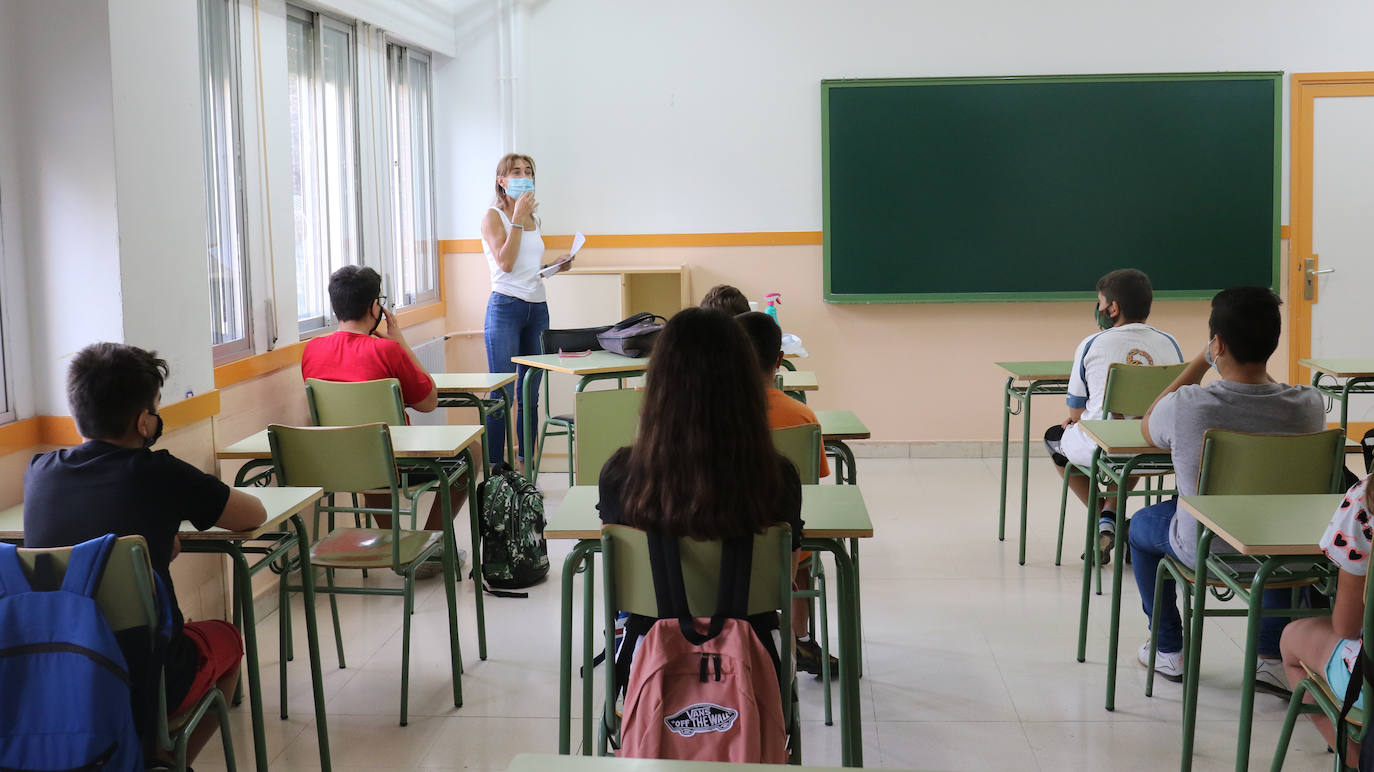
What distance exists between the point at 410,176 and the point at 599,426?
3.33m

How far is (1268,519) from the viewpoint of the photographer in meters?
2.37

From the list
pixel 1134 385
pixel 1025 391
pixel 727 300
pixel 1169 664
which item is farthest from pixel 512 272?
pixel 1169 664

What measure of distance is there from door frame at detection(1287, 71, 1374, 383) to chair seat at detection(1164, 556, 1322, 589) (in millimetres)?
4153

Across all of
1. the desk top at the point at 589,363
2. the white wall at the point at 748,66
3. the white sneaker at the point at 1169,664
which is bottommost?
the white sneaker at the point at 1169,664

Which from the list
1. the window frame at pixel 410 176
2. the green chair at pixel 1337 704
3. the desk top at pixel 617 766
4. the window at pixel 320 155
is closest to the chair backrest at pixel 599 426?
the window at pixel 320 155

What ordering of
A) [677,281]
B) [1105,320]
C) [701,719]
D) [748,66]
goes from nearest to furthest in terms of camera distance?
[701,719]
[1105,320]
[748,66]
[677,281]

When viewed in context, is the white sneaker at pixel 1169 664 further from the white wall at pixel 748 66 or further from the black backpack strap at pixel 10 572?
the white wall at pixel 748 66

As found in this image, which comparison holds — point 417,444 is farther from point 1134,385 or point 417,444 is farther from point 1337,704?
point 1134,385

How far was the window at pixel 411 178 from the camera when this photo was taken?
20.0 feet

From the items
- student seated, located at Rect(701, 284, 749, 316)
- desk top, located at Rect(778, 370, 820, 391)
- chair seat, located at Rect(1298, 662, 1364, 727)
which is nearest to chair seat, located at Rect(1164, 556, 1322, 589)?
chair seat, located at Rect(1298, 662, 1364, 727)

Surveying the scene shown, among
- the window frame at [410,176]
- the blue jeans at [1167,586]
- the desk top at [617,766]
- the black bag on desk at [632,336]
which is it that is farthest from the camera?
the window frame at [410,176]

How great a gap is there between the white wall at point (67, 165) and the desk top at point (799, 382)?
2.25 metres

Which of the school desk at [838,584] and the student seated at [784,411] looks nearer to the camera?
the school desk at [838,584]

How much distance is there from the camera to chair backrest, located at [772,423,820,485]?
9.50 feet
